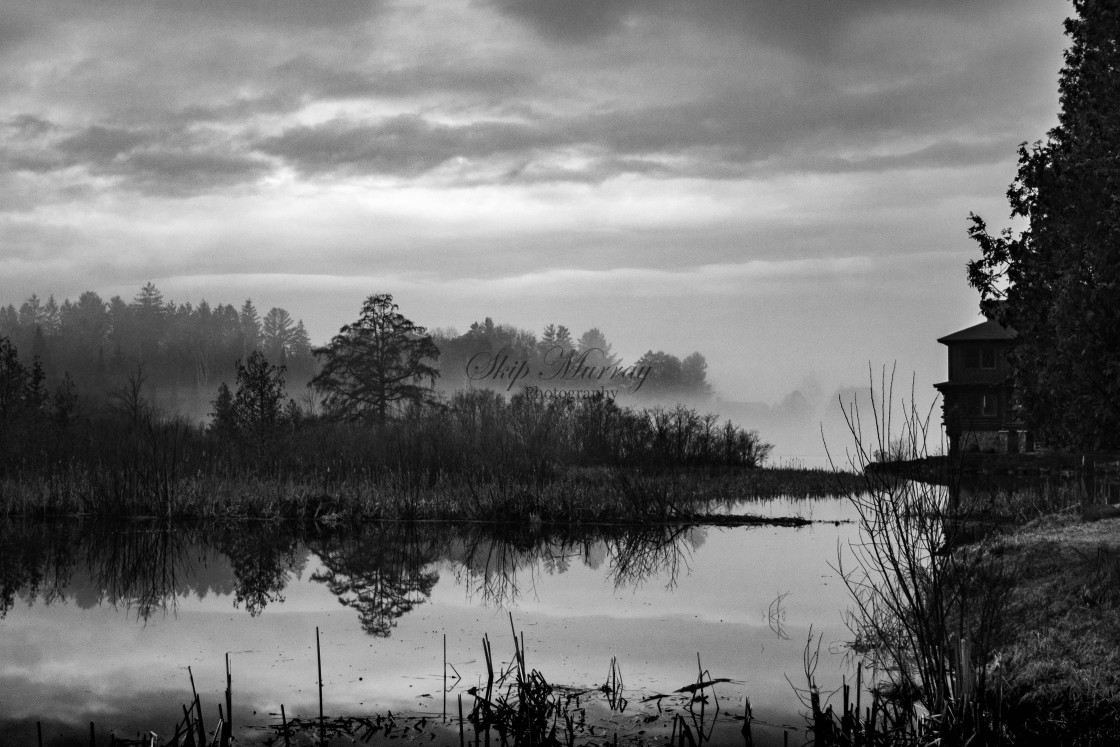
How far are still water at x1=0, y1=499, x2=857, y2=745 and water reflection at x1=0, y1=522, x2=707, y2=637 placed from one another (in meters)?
0.06

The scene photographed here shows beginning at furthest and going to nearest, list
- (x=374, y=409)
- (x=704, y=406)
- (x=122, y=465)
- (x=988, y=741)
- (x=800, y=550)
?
(x=704, y=406) → (x=374, y=409) → (x=122, y=465) → (x=800, y=550) → (x=988, y=741)

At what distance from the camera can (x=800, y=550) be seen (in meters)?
18.0

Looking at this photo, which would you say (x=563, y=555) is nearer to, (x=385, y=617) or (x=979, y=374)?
(x=385, y=617)

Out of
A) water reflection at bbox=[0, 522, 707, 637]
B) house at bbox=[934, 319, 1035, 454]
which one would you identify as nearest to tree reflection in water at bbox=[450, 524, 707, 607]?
water reflection at bbox=[0, 522, 707, 637]

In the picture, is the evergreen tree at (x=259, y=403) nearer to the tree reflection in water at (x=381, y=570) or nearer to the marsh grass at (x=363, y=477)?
the marsh grass at (x=363, y=477)

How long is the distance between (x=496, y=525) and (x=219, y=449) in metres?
11.1

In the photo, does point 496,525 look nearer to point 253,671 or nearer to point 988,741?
point 253,671

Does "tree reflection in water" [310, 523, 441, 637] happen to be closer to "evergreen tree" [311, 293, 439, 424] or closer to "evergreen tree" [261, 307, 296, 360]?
"evergreen tree" [311, 293, 439, 424]

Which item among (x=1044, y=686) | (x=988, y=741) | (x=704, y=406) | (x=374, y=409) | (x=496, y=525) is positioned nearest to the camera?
(x=988, y=741)

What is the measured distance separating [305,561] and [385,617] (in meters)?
5.20

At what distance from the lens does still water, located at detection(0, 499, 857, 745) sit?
8.56 m

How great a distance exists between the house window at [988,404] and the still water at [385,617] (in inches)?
1351

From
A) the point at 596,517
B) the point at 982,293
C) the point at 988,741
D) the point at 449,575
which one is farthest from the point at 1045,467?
the point at 988,741

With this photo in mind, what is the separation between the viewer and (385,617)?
493 inches
